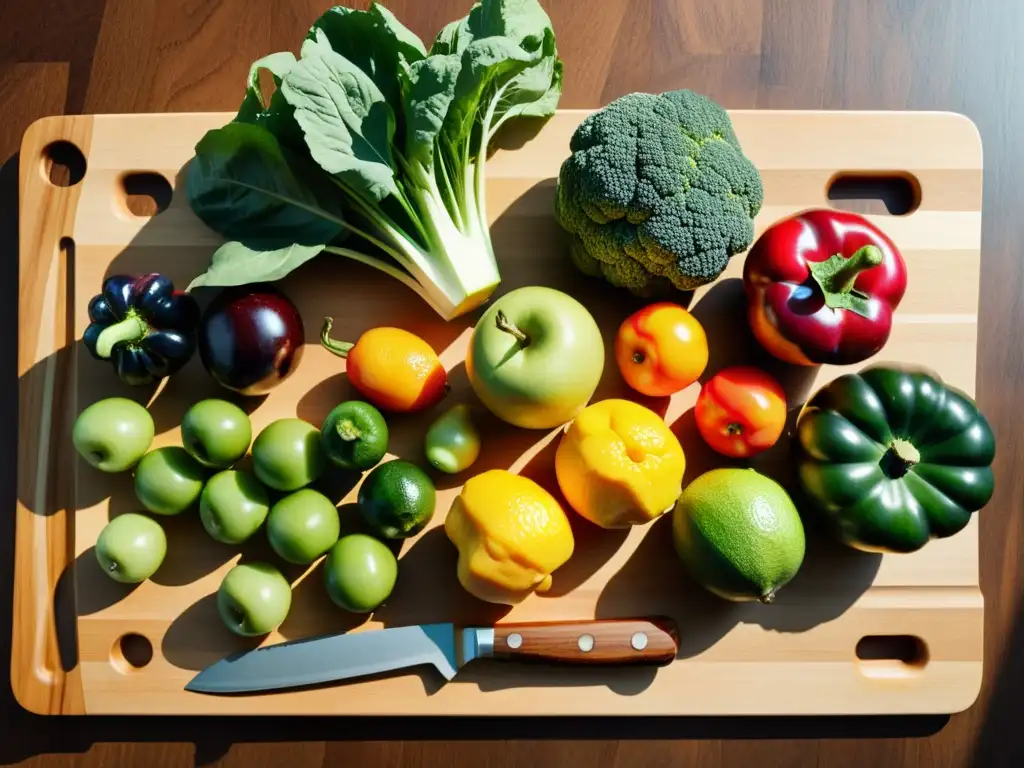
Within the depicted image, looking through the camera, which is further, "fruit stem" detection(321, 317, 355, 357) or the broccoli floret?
"fruit stem" detection(321, 317, 355, 357)

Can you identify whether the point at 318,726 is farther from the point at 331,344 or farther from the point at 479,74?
the point at 479,74

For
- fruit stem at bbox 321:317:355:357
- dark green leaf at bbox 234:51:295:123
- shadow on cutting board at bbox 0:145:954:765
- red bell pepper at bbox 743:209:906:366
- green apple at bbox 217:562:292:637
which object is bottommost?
shadow on cutting board at bbox 0:145:954:765

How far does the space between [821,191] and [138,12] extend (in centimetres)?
124

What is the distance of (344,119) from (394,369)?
1.23 ft

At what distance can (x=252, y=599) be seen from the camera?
3.91 feet

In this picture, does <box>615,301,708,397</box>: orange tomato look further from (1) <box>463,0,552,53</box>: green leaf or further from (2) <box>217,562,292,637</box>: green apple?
(2) <box>217,562,292,637</box>: green apple

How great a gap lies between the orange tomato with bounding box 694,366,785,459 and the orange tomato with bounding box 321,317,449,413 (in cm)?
42

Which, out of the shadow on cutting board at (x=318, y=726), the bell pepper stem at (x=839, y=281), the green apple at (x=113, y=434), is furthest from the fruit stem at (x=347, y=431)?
the bell pepper stem at (x=839, y=281)

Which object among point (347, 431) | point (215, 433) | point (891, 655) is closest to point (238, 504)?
point (215, 433)

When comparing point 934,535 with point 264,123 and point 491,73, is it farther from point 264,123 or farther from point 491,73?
point 264,123

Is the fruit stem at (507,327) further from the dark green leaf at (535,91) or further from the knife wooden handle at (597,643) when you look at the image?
the knife wooden handle at (597,643)

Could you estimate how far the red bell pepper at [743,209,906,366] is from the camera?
1.18 metres

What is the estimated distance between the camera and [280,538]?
1.19 metres

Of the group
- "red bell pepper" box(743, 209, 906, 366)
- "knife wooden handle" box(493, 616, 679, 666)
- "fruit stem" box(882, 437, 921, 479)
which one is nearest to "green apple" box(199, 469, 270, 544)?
"knife wooden handle" box(493, 616, 679, 666)
